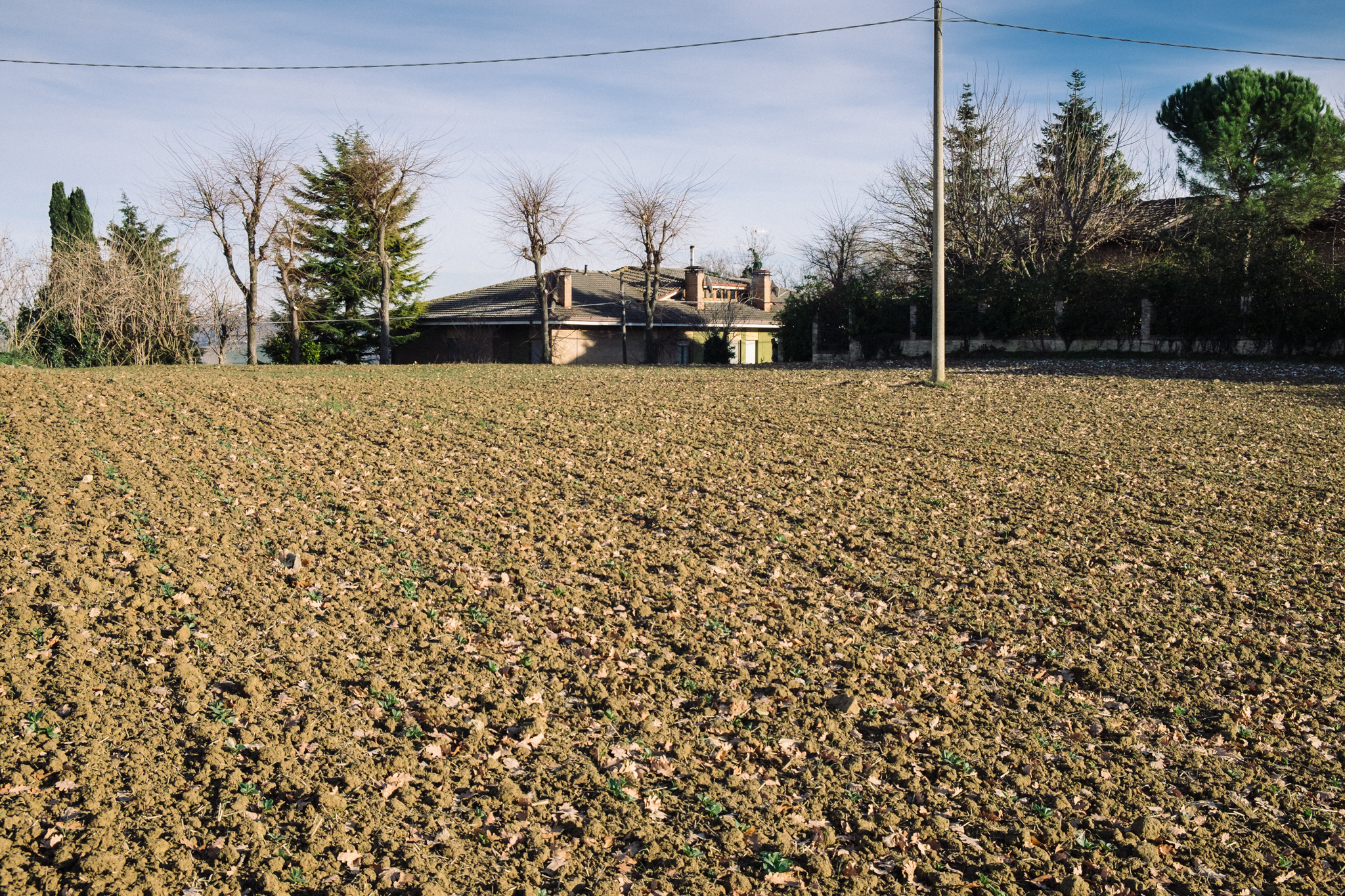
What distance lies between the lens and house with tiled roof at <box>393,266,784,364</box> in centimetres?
3700

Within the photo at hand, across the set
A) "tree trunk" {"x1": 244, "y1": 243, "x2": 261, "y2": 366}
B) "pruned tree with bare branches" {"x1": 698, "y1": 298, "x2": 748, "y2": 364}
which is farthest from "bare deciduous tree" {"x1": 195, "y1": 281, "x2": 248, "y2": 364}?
"pruned tree with bare branches" {"x1": 698, "y1": 298, "x2": 748, "y2": 364}

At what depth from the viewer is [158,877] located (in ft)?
10.6

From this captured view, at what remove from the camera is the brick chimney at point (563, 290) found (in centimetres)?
3862

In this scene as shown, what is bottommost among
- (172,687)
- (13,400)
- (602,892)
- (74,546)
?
(602,892)

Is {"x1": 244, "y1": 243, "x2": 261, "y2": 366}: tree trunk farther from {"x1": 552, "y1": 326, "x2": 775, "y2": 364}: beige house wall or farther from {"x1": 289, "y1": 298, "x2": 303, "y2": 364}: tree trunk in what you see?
{"x1": 552, "y1": 326, "x2": 775, "y2": 364}: beige house wall

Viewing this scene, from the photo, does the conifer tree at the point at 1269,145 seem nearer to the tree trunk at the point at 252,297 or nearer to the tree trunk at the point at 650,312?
the tree trunk at the point at 650,312

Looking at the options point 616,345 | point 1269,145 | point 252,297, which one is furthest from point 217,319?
point 1269,145

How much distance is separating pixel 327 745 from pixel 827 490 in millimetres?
5637

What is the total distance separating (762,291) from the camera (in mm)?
45719

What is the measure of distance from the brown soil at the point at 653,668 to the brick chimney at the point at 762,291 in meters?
36.0

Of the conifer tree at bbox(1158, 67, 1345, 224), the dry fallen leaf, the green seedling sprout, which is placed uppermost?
the conifer tree at bbox(1158, 67, 1345, 224)

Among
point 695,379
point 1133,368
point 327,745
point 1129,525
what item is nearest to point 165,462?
point 327,745

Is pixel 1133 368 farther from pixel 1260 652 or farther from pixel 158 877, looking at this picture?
pixel 158 877

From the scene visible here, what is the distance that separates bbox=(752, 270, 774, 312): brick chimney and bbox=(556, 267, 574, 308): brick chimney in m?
10.5
